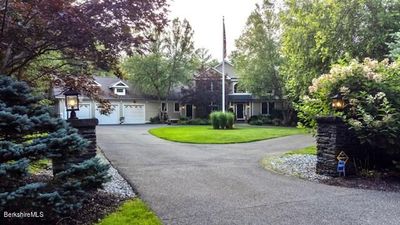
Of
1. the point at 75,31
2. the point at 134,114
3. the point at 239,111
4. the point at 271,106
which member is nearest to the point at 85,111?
the point at 134,114

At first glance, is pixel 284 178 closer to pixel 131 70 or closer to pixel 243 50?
pixel 243 50

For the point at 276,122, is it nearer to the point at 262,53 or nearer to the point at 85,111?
the point at 262,53

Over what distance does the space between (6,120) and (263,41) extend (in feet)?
87.1

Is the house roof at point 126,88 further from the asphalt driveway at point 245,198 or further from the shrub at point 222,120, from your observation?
the asphalt driveway at point 245,198

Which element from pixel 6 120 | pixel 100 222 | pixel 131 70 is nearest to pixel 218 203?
pixel 100 222

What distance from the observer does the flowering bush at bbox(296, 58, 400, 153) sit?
275 inches

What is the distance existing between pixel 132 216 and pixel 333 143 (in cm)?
487

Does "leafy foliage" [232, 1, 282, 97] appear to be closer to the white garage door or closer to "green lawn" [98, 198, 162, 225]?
the white garage door

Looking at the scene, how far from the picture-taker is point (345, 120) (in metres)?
7.49

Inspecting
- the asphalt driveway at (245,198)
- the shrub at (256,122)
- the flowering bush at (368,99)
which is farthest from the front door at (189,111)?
the flowering bush at (368,99)

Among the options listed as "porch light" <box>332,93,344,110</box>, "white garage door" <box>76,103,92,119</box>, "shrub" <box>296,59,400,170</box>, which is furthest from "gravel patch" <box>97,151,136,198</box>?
"white garage door" <box>76,103,92,119</box>

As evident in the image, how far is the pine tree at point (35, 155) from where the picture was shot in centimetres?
389

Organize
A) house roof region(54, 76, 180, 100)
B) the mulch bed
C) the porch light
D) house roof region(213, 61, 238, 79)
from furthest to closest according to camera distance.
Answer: house roof region(213, 61, 238, 79) < house roof region(54, 76, 180, 100) < the porch light < the mulch bed

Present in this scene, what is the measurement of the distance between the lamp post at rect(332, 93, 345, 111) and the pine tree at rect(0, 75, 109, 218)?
217 inches
